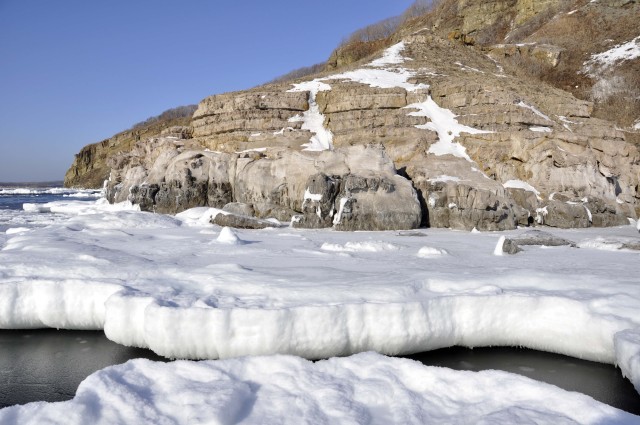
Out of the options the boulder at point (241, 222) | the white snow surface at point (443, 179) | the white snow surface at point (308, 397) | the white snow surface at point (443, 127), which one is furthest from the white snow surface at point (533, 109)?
the white snow surface at point (308, 397)

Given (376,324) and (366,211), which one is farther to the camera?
(366,211)

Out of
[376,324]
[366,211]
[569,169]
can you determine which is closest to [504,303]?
[376,324]

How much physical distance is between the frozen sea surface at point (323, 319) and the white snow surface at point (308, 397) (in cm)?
2

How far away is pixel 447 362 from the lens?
5898 mm

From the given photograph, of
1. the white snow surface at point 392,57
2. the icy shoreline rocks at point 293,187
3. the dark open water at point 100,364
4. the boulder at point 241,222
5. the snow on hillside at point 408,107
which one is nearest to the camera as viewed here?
the dark open water at point 100,364

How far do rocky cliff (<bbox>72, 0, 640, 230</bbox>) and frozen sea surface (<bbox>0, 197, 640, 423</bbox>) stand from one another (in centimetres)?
683

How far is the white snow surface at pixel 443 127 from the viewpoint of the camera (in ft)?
72.0

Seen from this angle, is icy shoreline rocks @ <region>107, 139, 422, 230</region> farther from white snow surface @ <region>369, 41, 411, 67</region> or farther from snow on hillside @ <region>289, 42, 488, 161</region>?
white snow surface @ <region>369, 41, 411, 67</region>

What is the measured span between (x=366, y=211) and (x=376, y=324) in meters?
10.9

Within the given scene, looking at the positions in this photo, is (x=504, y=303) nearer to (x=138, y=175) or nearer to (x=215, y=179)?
(x=215, y=179)

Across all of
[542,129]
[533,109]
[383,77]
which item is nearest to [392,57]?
[383,77]

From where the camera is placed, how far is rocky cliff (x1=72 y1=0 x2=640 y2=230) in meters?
17.2

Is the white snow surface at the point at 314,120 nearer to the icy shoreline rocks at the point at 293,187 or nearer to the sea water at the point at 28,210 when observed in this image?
the icy shoreline rocks at the point at 293,187

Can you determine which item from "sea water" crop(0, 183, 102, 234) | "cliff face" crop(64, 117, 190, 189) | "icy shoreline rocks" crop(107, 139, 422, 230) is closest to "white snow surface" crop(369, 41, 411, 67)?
"icy shoreline rocks" crop(107, 139, 422, 230)
